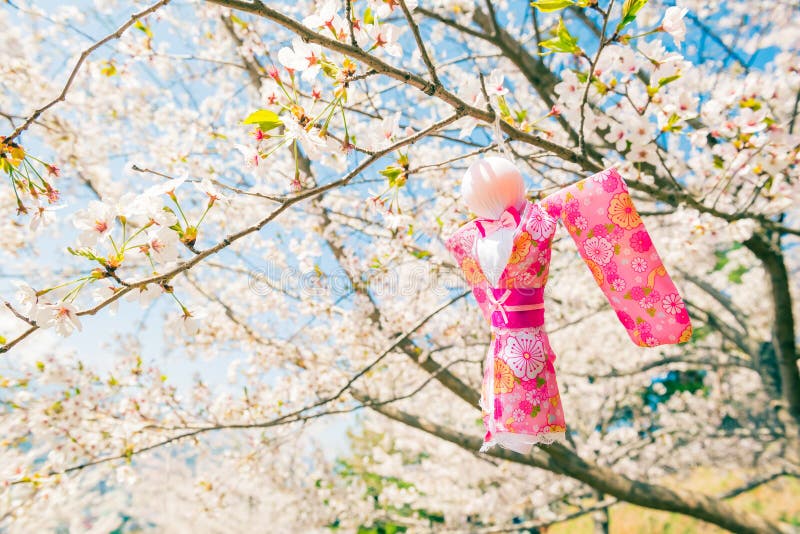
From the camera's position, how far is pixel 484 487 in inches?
319

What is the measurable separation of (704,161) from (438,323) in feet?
8.05

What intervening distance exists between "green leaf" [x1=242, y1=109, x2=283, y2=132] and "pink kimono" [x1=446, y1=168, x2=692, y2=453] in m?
0.74

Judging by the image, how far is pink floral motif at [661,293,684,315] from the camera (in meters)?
1.40

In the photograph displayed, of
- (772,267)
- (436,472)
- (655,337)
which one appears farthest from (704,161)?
(436,472)

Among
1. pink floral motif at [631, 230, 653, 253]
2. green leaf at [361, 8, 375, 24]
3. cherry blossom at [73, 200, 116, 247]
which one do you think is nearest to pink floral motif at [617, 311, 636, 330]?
pink floral motif at [631, 230, 653, 253]

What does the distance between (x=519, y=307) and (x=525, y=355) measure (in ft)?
0.54

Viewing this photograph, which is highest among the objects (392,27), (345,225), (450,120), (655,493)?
(345,225)

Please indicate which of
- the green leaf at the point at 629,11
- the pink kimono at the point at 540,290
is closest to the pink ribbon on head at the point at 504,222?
the pink kimono at the point at 540,290

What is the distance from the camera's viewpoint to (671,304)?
140 cm

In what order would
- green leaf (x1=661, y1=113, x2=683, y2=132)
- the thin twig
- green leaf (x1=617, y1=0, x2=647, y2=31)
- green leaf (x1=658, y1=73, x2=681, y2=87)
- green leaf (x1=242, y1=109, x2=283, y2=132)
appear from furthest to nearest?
green leaf (x1=661, y1=113, x2=683, y2=132) → green leaf (x1=658, y1=73, x2=681, y2=87) → green leaf (x1=617, y1=0, x2=647, y2=31) → green leaf (x1=242, y1=109, x2=283, y2=132) → the thin twig

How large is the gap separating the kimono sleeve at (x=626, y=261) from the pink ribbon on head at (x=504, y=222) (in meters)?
0.20

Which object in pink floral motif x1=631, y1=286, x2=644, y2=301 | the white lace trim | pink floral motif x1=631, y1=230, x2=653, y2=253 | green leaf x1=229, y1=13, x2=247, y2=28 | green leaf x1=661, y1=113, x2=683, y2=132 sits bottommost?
the white lace trim

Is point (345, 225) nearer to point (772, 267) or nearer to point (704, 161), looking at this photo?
Result: point (704, 161)

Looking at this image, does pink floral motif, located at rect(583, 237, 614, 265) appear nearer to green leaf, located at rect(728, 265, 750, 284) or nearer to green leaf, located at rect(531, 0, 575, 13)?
green leaf, located at rect(531, 0, 575, 13)
